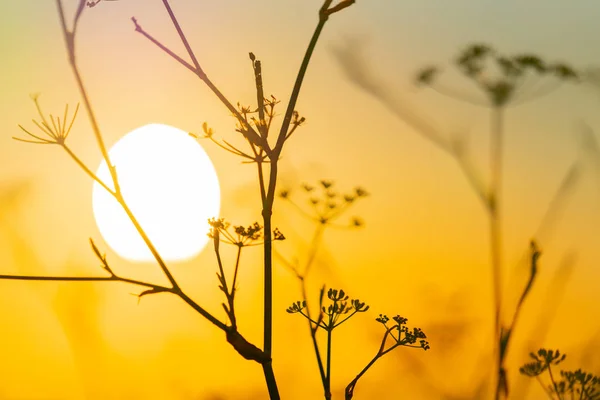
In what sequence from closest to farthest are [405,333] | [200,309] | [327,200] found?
[200,309], [405,333], [327,200]

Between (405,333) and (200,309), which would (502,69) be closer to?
(405,333)

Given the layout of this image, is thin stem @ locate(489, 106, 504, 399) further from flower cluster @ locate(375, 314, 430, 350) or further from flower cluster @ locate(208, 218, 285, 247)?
flower cluster @ locate(208, 218, 285, 247)

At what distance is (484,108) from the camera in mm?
1064

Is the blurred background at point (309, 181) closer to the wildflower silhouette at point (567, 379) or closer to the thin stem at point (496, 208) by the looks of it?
the thin stem at point (496, 208)

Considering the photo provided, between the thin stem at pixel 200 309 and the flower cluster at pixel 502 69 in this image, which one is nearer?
the thin stem at pixel 200 309

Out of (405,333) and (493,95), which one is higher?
(493,95)

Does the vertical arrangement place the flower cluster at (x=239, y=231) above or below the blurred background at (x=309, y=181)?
below

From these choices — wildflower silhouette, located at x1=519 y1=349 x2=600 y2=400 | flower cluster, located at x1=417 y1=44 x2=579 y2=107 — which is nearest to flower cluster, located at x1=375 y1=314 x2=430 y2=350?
wildflower silhouette, located at x1=519 y1=349 x2=600 y2=400

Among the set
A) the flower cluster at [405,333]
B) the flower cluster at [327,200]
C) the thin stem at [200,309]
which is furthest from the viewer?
the flower cluster at [327,200]

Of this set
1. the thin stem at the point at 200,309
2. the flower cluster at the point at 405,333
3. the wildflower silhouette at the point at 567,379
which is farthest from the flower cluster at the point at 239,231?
the wildflower silhouette at the point at 567,379

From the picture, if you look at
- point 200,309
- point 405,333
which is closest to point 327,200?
point 405,333

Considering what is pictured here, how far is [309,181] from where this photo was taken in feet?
3.37

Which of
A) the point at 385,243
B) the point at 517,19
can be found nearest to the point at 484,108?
the point at 517,19

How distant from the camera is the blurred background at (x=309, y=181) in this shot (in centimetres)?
102
